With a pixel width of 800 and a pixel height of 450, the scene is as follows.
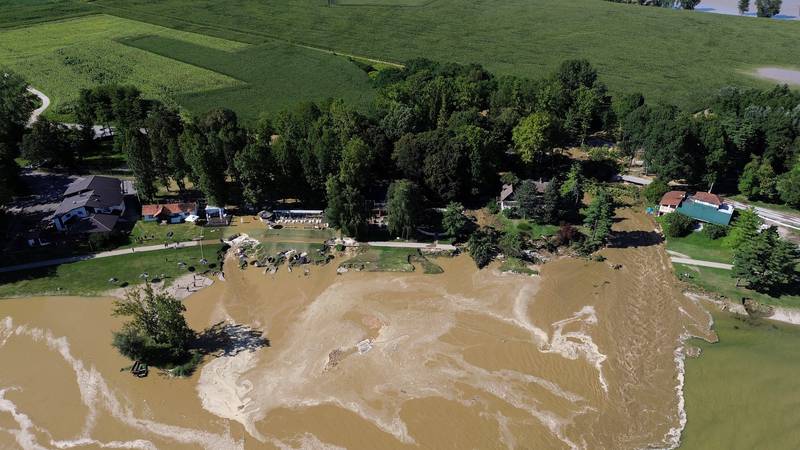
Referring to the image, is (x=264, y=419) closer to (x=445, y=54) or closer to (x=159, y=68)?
(x=159, y=68)

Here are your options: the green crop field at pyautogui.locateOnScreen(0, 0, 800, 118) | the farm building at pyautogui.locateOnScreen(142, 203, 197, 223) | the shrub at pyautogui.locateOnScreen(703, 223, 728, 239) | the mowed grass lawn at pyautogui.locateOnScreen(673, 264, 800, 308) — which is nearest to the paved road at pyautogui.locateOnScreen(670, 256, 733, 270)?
the mowed grass lawn at pyautogui.locateOnScreen(673, 264, 800, 308)

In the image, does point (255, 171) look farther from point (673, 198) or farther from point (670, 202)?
point (673, 198)

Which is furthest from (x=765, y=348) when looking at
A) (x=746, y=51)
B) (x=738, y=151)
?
(x=746, y=51)

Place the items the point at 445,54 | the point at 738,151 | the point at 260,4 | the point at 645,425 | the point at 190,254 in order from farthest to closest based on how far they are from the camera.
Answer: the point at 260,4 < the point at 445,54 < the point at 738,151 < the point at 190,254 < the point at 645,425

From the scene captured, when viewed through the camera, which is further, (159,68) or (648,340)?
(159,68)

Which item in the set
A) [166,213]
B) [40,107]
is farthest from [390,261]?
[40,107]

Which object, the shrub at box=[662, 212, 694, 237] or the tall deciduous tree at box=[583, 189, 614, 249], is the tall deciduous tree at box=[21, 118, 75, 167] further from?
the shrub at box=[662, 212, 694, 237]
